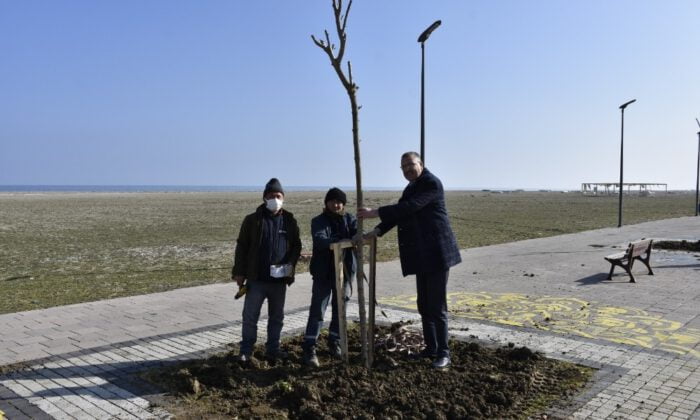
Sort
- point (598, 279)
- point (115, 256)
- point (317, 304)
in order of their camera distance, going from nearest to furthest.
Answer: point (317, 304), point (598, 279), point (115, 256)

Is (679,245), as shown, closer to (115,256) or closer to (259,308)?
(259,308)

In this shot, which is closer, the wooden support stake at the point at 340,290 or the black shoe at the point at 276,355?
the wooden support stake at the point at 340,290

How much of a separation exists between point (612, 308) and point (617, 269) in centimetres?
439

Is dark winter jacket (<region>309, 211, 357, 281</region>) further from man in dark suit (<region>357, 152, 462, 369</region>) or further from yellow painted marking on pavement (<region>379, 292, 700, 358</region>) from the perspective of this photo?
yellow painted marking on pavement (<region>379, 292, 700, 358</region>)

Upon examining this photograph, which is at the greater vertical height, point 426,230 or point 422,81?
point 422,81

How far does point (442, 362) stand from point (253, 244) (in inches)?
77.6

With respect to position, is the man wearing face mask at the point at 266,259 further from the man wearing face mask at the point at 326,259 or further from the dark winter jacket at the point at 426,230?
the dark winter jacket at the point at 426,230

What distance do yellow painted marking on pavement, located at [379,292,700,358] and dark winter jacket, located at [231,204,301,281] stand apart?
322 centimetres

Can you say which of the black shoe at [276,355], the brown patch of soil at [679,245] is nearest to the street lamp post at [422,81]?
the black shoe at [276,355]

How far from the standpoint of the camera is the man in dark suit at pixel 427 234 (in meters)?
4.85

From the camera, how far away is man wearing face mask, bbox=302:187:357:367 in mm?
5129

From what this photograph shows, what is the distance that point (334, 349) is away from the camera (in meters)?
5.55

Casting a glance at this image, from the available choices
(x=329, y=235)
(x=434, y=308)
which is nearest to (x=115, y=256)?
(x=329, y=235)

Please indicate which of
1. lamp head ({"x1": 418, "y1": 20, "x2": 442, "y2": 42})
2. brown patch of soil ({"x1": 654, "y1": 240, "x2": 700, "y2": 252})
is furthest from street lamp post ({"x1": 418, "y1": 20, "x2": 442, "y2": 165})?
brown patch of soil ({"x1": 654, "y1": 240, "x2": 700, "y2": 252})
